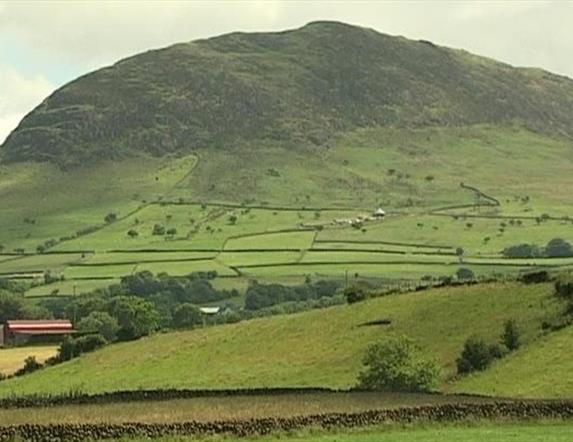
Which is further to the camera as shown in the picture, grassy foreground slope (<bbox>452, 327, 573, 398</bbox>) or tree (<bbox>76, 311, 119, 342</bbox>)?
tree (<bbox>76, 311, 119, 342</bbox>)

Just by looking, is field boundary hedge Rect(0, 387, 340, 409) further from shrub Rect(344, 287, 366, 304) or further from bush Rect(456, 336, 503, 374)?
shrub Rect(344, 287, 366, 304)

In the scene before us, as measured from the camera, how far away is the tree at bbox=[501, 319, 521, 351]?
80.8 m

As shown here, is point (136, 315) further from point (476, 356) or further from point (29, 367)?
point (476, 356)

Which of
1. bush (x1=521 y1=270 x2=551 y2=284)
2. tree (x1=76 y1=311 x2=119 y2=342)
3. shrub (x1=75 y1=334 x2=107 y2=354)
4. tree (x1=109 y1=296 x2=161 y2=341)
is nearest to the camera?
bush (x1=521 y1=270 x2=551 y2=284)

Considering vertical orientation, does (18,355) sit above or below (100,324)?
below

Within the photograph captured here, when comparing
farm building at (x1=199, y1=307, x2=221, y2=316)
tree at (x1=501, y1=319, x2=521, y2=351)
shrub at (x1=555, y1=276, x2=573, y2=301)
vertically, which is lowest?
farm building at (x1=199, y1=307, x2=221, y2=316)

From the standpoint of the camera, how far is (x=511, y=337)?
8138 cm

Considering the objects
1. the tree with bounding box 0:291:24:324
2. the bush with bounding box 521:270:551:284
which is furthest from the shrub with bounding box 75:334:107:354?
the tree with bounding box 0:291:24:324

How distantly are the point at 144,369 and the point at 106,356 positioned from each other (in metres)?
12.2

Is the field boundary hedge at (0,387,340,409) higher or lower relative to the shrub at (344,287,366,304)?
lower

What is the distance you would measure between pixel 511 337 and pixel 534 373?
7708 mm

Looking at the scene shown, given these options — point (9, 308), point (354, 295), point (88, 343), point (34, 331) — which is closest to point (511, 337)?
point (354, 295)

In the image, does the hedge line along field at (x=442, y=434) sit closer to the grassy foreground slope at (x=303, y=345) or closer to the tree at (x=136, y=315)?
the grassy foreground slope at (x=303, y=345)

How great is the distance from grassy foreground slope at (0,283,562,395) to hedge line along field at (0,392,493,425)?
1921cm
